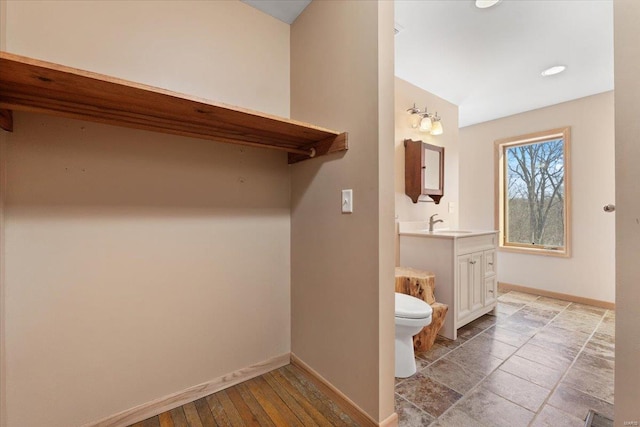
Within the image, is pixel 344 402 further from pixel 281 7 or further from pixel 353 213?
pixel 281 7

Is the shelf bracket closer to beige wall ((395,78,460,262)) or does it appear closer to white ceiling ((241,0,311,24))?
white ceiling ((241,0,311,24))

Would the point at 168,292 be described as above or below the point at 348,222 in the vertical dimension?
below

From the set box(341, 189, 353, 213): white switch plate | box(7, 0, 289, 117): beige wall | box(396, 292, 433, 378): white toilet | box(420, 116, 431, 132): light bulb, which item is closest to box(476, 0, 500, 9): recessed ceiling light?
box(420, 116, 431, 132): light bulb

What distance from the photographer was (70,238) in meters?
1.21

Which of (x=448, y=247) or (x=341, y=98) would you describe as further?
(x=448, y=247)

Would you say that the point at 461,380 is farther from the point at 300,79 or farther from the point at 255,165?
the point at 300,79

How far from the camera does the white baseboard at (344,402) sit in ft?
4.12

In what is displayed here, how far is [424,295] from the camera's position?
212 cm

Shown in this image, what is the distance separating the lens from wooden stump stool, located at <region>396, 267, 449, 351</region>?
203 cm

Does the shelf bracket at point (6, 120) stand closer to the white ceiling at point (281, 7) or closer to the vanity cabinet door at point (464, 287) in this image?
the white ceiling at point (281, 7)

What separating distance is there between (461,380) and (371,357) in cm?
85

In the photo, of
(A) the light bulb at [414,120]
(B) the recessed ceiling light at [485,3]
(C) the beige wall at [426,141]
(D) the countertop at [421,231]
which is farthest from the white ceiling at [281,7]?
(D) the countertop at [421,231]

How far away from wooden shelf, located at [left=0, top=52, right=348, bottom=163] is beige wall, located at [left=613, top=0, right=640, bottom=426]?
107 centimetres

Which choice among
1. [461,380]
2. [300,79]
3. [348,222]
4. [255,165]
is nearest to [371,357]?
[348,222]
